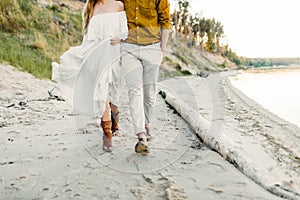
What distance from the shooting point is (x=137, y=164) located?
9.18 feet

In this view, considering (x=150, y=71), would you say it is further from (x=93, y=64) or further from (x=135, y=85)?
(x=93, y=64)

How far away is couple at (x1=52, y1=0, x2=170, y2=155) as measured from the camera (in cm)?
306

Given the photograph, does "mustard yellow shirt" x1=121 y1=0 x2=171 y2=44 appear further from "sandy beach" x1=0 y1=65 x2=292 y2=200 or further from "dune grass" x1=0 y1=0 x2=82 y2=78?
"dune grass" x1=0 y1=0 x2=82 y2=78

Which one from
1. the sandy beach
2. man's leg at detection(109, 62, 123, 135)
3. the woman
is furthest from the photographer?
man's leg at detection(109, 62, 123, 135)

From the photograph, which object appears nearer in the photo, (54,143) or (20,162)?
(20,162)

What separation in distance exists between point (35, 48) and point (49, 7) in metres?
7.55

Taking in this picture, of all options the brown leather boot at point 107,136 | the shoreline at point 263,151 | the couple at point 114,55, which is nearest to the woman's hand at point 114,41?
the couple at point 114,55

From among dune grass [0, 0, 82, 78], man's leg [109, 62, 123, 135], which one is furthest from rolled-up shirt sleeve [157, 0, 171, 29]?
dune grass [0, 0, 82, 78]

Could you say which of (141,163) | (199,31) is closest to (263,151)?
(141,163)

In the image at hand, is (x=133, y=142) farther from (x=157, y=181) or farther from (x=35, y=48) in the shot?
(x=35, y=48)

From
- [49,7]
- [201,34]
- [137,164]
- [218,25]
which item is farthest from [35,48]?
[218,25]

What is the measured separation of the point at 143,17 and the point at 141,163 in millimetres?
1536

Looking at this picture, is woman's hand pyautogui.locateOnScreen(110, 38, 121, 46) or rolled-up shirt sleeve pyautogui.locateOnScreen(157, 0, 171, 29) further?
rolled-up shirt sleeve pyautogui.locateOnScreen(157, 0, 171, 29)

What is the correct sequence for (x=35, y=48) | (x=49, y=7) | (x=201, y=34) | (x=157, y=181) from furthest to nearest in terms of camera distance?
1. (x=201, y=34)
2. (x=49, y=7)
3. (x=35, y=48)
4. (x=157, y=181)
